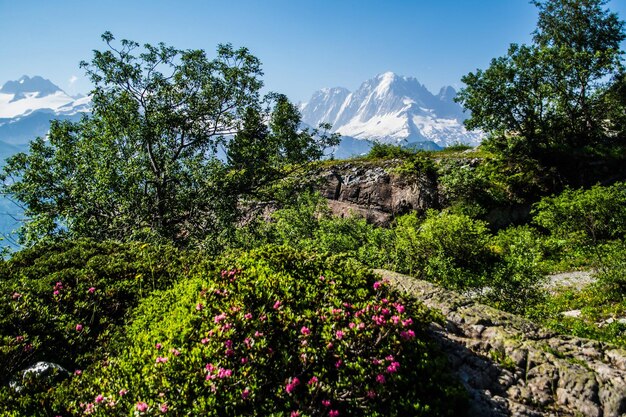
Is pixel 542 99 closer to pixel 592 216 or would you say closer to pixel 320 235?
pixel 592 216

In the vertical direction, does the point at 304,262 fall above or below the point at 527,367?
above

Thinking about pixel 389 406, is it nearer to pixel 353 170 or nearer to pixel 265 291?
pixel 265 291

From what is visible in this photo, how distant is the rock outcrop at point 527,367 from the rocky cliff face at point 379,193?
16.0 meters

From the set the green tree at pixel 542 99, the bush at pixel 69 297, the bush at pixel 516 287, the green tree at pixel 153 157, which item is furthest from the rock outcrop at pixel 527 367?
the green tree at pixel 542 99

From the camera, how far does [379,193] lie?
77.9 ft

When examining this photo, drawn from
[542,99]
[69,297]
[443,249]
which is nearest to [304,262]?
[69,297]

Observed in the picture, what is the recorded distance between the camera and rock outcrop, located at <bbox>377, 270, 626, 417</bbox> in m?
4.10

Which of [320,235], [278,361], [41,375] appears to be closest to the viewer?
[278,361]

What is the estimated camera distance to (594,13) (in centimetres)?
3019

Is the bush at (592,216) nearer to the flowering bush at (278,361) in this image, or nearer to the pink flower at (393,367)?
the flowering bush at (278,361)

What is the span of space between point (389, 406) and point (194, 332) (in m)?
2.50

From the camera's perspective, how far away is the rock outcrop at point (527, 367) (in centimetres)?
410

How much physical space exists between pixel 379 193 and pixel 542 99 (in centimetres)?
1319

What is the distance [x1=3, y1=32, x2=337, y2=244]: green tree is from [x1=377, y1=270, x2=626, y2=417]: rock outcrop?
1031cm
